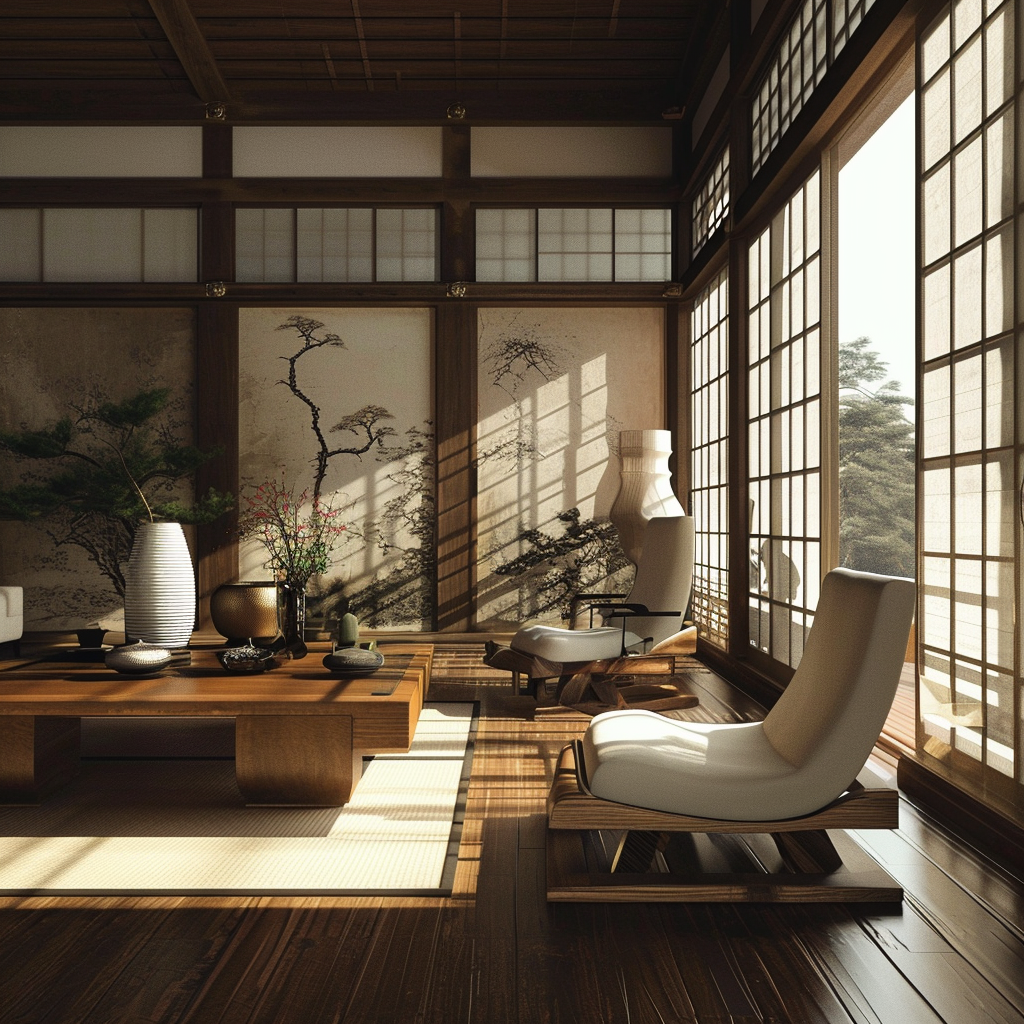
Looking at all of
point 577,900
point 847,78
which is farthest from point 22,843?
point 847,78

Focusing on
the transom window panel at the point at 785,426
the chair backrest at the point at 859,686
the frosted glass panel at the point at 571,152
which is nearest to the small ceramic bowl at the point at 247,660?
the chair backrest at the point at 859,686

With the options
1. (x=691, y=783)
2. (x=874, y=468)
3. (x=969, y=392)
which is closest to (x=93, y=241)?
(x=969, y=392)

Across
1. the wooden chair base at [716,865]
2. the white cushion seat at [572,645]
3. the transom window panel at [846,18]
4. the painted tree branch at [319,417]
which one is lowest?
the wooden chair base at [716,865]

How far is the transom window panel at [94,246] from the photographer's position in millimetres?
6453

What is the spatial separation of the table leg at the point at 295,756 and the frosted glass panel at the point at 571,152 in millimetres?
4968

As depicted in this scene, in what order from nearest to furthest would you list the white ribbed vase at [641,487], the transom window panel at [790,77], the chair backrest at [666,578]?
the transom window panel at [790,77]
the chair backrest at [666,578]
the white ribbed vase at [641,487]

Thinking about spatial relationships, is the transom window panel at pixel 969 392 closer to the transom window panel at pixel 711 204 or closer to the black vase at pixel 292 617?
the black vase at pixel 292 617

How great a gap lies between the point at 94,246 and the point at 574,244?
3.48m

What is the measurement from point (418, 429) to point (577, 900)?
4.82 m

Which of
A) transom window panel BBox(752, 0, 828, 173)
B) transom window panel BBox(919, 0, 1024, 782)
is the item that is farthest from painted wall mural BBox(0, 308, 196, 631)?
transom window panel BBox(919, 0, 1024, 782)

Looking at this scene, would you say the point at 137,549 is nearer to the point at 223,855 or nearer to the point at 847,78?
the point at 223,855

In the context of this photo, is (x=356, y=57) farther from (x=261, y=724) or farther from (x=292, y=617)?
(x=261, y=724)

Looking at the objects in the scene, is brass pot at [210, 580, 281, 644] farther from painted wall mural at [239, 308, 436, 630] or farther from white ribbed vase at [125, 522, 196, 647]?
painted wall mural at [239, 308, 436, 630]

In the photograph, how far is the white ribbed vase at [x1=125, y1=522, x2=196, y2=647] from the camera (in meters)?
3.41
